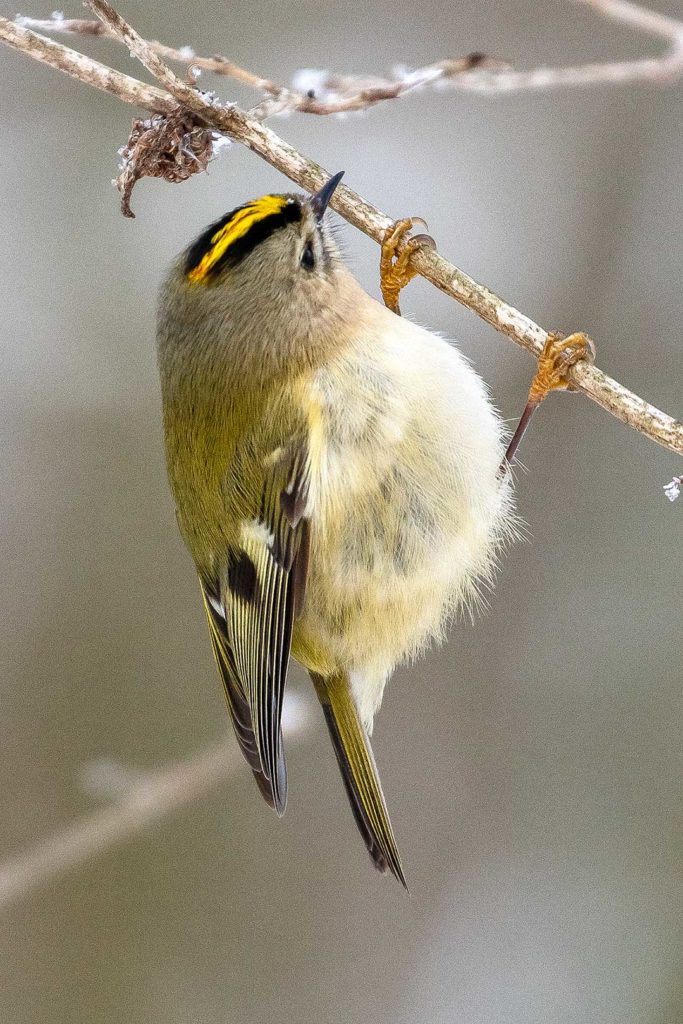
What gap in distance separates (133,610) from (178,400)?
49.6 inches

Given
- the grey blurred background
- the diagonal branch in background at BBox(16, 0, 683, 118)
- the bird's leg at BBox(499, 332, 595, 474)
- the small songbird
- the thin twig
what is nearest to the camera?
the diagonal branch in background at BBox(16, 0, 683, 118)

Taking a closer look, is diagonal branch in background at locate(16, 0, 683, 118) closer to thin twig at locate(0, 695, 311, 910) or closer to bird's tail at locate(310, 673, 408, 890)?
bird's tail at locate(310, 673, 408, 890)

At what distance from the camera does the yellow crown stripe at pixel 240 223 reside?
5.05ft

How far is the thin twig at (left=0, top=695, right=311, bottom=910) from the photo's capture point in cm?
204

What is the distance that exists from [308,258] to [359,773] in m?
0.88

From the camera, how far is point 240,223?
1.54 meters

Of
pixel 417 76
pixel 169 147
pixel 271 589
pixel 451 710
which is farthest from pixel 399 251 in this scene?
pixel 451 710

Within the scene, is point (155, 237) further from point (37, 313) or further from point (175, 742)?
point (175, 742)

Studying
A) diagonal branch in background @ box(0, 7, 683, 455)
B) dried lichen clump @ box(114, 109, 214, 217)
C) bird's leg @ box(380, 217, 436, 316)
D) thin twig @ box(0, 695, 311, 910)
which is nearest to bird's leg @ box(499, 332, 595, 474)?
diagonal branch in background @ box(0, 7, 683, 455)

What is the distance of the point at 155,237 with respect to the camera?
3219 mm

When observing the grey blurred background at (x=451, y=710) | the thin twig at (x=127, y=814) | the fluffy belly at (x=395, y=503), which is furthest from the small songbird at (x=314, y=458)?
the grey blurred background at (x=451, y=710)

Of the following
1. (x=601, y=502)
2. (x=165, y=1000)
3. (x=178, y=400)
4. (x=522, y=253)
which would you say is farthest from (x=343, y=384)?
(x=165, y=1000)

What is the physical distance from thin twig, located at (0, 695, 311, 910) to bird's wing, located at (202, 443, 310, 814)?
1.12 feet

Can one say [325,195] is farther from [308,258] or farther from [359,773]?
[359,773]
